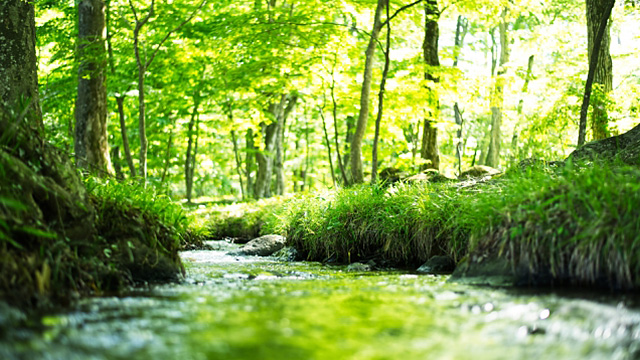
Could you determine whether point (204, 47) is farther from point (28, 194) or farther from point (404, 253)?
point (28, 194)

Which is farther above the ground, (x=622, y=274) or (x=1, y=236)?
(x=1, y=236)

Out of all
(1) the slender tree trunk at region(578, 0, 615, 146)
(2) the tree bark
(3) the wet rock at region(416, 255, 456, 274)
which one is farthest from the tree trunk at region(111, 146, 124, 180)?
(1) the slender tree trunk at region(578, 0, 615, 146)

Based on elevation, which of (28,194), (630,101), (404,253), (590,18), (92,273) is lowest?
(404,253)

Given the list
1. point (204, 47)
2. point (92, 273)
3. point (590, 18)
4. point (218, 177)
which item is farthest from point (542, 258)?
point (218, 177)

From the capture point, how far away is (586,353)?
2.15 m

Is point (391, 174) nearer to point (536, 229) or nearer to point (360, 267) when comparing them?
point (360, 267)

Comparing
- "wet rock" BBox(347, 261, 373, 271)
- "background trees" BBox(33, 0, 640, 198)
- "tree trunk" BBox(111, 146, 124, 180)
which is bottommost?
"wet rock" BBox(347, 261, 373, 271)

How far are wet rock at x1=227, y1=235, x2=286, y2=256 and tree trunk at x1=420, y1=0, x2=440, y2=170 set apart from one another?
5360 millimetres

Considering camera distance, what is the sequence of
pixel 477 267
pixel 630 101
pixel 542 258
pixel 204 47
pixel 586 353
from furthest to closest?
pixel 204 47 < pixel 630 101 < pixel 477 267 < pixel 542 258 < pixel 586 353

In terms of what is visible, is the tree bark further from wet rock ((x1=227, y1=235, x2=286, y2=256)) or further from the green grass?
the green grass

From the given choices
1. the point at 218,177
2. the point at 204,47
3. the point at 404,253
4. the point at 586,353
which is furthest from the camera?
the point at 218,177

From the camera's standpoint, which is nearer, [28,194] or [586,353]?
[586,353]

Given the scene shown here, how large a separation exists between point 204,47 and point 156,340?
11119mm

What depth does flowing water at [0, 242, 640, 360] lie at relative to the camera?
2107mm
